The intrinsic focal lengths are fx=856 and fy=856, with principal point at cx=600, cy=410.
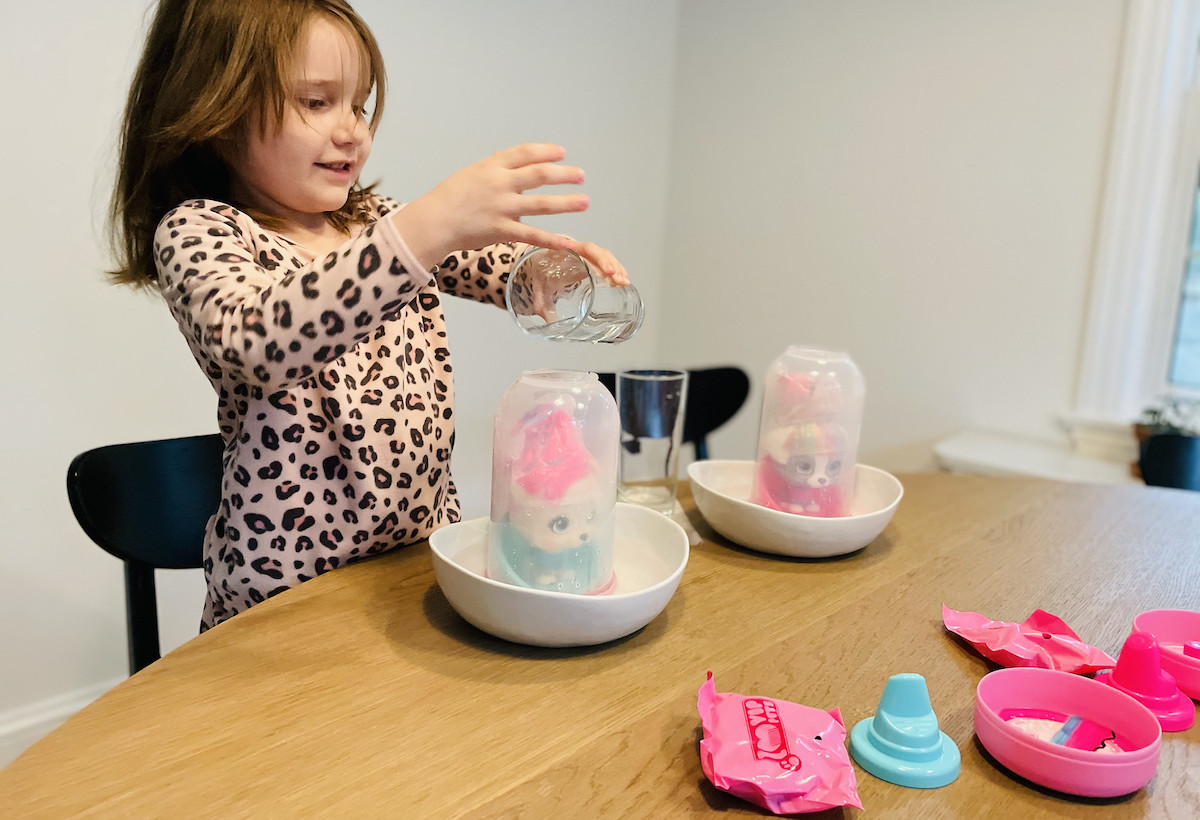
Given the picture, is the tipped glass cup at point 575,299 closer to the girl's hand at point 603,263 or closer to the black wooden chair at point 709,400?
the girl's hand at point 603,263

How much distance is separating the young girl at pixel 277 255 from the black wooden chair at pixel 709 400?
785 mm

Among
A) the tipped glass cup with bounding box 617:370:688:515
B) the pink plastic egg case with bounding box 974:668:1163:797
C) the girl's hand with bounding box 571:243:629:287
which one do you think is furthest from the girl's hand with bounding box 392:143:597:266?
the pink plastic egg case with bounding box 974:668:1163:797

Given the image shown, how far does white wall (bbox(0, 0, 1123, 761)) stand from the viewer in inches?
62.9

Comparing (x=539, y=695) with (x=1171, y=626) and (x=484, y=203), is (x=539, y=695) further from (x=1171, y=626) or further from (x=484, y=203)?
(x=1171, y=626)

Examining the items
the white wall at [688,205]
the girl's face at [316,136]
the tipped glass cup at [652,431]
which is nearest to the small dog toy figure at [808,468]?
the tipped glass cup at [652,431]

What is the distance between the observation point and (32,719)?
1711mm

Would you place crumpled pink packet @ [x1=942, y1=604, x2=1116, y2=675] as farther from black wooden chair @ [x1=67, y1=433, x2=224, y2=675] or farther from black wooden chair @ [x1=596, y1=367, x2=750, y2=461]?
black wooden chair @ [x1=596, y1=367, x2=750, y2=461]

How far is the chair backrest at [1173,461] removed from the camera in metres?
1.50

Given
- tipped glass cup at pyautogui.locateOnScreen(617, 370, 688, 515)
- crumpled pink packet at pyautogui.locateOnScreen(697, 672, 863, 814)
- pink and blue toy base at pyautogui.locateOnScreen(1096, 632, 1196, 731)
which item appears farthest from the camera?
tipped glass cup at pyautogui.locateOnScreen(617, 370, 688, 515)

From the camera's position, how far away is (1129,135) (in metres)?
1.95

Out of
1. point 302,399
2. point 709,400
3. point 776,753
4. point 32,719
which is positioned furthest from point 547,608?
point 32,719

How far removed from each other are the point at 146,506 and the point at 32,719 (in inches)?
42.1

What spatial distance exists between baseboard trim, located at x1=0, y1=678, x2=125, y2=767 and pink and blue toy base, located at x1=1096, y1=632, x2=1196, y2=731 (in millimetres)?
1682

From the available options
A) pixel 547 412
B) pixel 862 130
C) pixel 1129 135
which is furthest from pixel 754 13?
pixel 547 412
